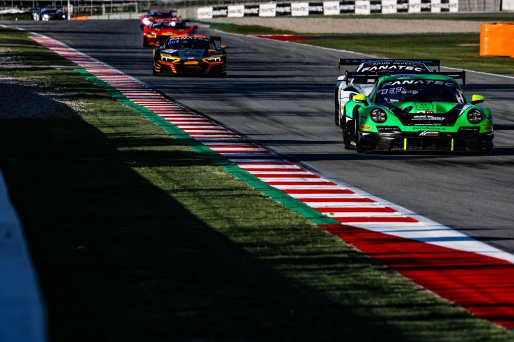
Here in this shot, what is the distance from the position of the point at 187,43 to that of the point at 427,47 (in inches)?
881

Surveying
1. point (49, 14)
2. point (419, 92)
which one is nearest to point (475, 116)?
point (419, 92)

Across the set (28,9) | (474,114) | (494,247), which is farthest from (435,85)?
(28,9)

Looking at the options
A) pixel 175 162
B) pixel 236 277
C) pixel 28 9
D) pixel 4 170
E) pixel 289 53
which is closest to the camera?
pixel 236 277

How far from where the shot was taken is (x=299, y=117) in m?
23.5

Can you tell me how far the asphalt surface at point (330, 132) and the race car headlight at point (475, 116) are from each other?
510 millimetres

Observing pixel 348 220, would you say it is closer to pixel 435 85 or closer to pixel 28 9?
pixel 435 85

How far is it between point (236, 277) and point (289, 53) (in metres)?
40.8

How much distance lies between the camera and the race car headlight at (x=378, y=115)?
16.9 metres

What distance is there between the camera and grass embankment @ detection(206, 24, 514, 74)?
1722 inches

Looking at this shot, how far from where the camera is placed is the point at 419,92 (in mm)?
17703

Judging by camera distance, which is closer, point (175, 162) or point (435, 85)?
point (175, 162)

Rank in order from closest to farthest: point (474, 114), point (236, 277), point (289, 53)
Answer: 1. point (236, 277)
2. point (474, 114)
3. point (289, 53)

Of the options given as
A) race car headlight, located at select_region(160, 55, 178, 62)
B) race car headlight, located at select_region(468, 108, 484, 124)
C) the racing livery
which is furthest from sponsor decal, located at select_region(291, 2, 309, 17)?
race car headlight, located at select_region(468, 108, 484, 124)

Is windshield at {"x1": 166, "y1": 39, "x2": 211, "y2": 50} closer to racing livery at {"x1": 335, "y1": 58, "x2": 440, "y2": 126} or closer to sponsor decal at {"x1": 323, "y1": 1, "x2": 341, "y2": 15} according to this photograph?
racing livery at {"x1": 335, "y1": 58, "x2": 440, "y2": 126}
